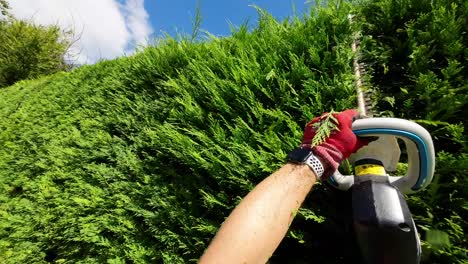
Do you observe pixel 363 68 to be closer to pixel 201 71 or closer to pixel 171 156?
pixel 201 71

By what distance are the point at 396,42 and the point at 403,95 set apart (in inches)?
19.1

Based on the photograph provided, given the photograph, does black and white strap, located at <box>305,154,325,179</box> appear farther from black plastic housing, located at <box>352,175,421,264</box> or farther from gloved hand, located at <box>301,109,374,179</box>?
black plastic housing, located at <box>352,175,421,264</box>

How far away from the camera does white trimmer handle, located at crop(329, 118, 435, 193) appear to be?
4.92ft

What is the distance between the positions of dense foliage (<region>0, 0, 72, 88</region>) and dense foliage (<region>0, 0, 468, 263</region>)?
17745 millimetres

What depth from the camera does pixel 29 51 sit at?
1989 centimetres

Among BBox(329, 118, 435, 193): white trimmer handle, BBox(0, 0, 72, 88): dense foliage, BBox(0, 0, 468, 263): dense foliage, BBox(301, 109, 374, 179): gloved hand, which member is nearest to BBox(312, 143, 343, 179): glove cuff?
BBox(301, 109, 374, 179): gloved hand

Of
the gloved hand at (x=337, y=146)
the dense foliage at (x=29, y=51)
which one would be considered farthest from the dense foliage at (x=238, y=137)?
the dense foliage at (x=29, y=51)

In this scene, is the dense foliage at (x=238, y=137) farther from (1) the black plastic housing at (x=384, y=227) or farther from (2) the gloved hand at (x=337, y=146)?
(2) the gloved hand at (x=337, y=146)

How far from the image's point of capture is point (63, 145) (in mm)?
5172

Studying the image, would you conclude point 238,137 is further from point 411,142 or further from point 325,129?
point 411,142

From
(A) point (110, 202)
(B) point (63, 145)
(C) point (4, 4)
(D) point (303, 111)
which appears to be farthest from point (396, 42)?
(C) point (4, 4)

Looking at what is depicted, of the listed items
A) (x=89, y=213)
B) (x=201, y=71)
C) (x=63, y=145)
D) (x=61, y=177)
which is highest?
(x=201, y=71)

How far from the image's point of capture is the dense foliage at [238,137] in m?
2.13

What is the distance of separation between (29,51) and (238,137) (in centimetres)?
2097
